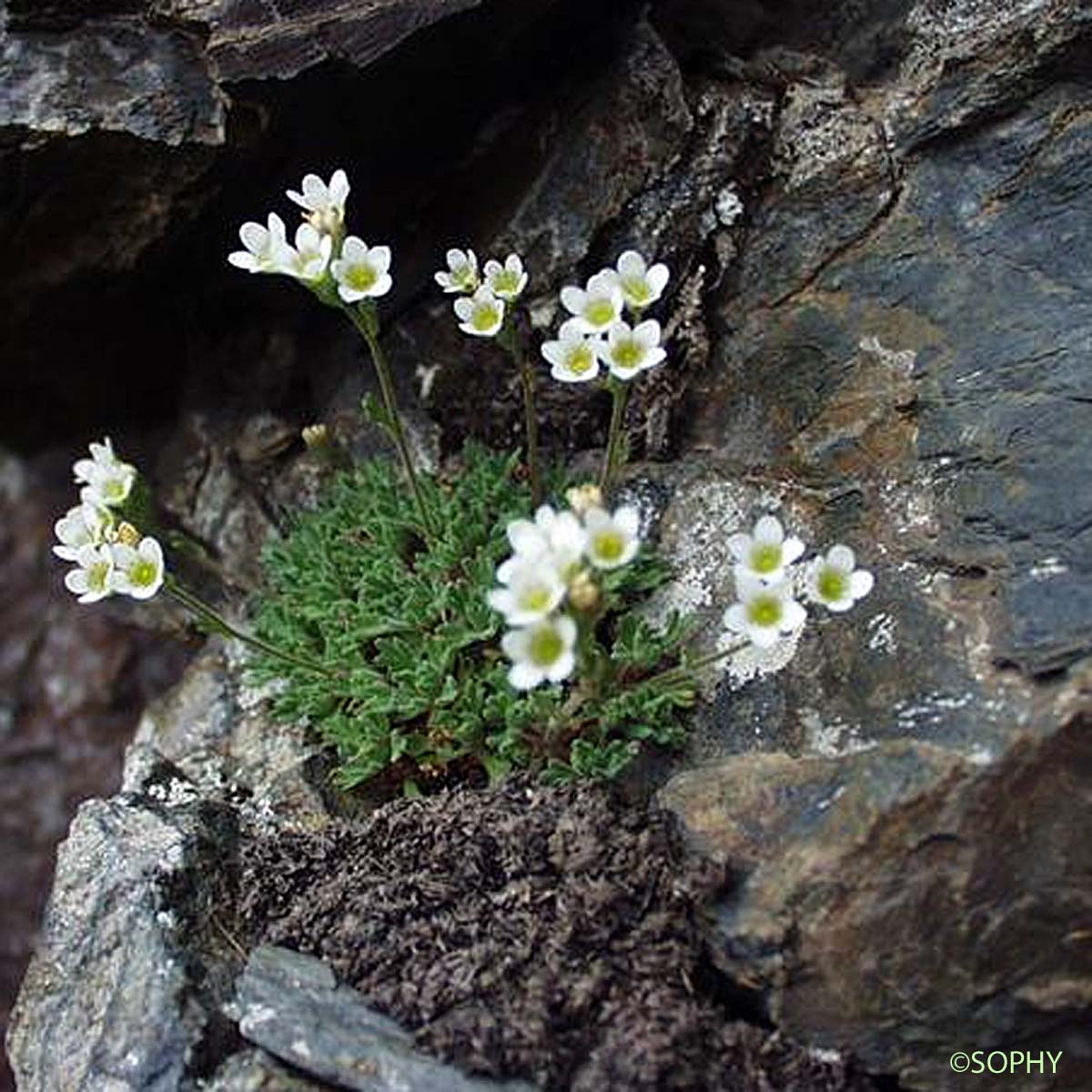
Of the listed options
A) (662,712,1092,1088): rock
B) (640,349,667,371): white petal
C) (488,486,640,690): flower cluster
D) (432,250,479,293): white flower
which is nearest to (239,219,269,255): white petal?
(432,250,479,293): white flower

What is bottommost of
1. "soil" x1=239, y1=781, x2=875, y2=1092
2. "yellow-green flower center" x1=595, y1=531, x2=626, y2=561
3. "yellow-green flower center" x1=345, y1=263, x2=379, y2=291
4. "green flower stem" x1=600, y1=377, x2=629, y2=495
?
"soil" x1=239, y1=781, x2=875, y2=1092

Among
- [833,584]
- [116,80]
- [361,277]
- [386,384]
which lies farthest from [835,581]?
[116,80]

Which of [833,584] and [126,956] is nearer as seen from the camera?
[833,584]

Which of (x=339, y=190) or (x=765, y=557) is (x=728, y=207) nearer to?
(x=339, y=190)

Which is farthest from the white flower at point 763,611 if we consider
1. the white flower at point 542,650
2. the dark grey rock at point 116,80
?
the dark grey rock at point 116,80

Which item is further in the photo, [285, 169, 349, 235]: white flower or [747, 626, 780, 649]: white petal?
[285, 169, 349, 235]: white flower

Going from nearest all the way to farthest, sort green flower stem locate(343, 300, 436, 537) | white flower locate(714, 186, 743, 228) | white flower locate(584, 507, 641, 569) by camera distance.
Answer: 1. white flower locate(584, 507, 641, 569)
2. green flower stem locate(343, 300, 436, 537)
3. white flower locate(714, 186, 743, 228)

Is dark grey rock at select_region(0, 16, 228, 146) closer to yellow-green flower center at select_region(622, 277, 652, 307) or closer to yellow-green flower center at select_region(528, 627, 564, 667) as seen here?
yellow-green flower center at select_region(622, 277, 652, 307)

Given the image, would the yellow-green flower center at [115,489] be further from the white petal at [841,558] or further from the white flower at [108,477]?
the white petal at [841,558]
